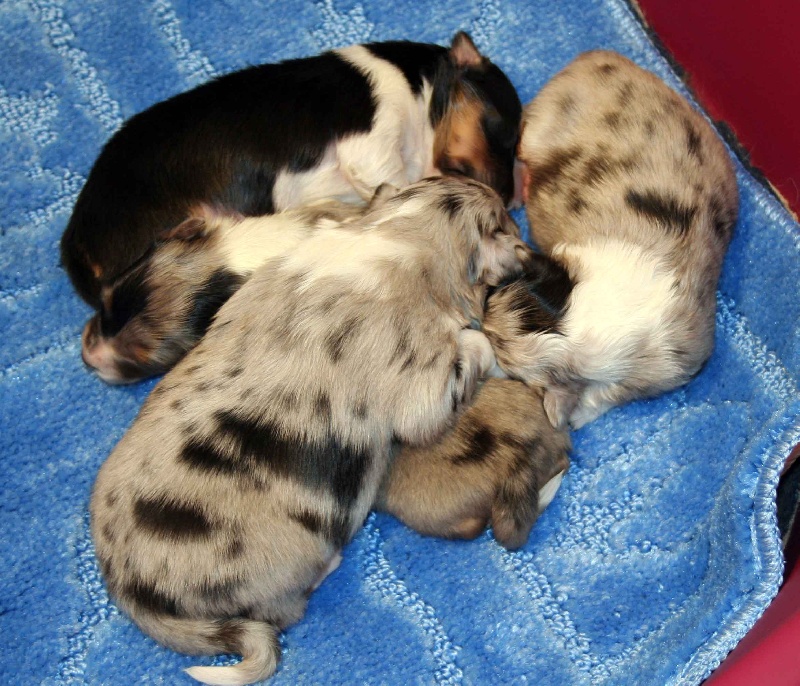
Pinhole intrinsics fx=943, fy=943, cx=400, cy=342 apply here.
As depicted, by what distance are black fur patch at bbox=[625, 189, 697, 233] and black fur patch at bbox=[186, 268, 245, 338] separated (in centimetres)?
127

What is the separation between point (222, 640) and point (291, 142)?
1604 millimetres

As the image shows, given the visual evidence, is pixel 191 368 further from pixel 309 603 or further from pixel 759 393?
pixel 759 393

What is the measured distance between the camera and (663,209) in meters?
2.97

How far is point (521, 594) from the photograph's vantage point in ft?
9.99

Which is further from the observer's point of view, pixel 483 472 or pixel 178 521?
pixel 483 472

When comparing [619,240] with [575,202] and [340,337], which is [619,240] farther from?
[340,337]

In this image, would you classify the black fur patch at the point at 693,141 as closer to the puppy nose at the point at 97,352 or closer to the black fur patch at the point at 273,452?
the black fur patch at the point at 273,452

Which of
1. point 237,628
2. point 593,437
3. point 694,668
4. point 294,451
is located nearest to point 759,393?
point 593,437

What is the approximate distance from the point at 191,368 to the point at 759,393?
190cm

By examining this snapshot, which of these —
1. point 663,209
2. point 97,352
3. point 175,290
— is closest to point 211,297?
point 175,290

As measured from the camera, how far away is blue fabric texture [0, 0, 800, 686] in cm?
293

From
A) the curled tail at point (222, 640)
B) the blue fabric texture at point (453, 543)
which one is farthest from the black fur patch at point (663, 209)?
the curled tail at point (222, 640)

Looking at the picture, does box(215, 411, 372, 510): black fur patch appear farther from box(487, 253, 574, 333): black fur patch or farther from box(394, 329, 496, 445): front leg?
box(487, 253, 574, 333): black fur patch

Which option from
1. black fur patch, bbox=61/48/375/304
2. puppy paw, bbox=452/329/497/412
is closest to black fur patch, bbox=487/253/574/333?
puppy paw, bbox=452/329/497/412
